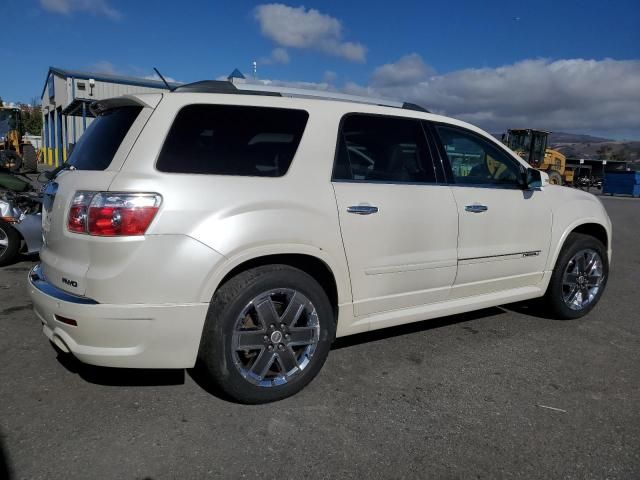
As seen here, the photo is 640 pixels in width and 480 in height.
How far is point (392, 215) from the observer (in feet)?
11.2

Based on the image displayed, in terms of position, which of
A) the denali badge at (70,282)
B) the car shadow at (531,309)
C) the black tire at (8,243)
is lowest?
the car shadow at (531,309)

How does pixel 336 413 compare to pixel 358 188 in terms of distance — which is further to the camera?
pixel 358 188

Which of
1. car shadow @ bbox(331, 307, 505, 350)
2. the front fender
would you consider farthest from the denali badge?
the front fender

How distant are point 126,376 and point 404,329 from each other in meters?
2.25

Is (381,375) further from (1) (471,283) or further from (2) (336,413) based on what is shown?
(1) (471,283)

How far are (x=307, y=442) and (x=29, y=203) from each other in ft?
19.4

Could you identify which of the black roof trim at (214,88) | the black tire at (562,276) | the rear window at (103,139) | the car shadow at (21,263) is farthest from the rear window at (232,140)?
the car shadow at (21,263)

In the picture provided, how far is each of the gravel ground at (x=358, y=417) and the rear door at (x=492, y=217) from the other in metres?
0.57

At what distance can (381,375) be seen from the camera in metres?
3.53

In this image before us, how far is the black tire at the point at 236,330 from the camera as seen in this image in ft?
9.33

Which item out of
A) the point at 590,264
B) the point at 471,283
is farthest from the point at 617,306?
the point at 471,283

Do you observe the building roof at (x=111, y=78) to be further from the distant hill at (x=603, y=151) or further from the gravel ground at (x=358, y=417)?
the gravel ground at (x=358, y=417)

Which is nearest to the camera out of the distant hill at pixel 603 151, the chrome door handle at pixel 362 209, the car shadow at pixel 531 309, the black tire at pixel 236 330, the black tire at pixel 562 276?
the black tire at pixel 236 330

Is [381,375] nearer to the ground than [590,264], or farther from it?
nearer to the ground
